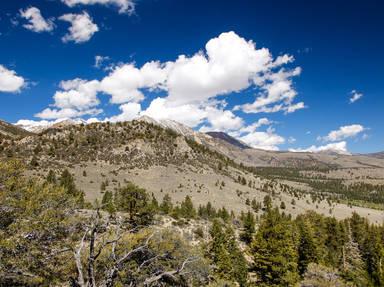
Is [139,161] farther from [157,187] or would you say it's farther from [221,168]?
[221,168]

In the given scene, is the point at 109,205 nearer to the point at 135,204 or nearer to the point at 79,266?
the point at 135,204

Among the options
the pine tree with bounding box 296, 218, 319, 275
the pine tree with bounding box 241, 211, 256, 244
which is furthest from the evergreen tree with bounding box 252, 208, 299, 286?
the pine tree with bounding box 241, 211, 256, 244

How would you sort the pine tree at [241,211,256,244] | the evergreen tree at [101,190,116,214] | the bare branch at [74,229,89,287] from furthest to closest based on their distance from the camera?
the pine tree at [241,211,256,244]
the evergreen tree at [101,190,116,214]
the bare branch at [74,229,89,287]

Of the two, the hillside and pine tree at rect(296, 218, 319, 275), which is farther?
the hillside

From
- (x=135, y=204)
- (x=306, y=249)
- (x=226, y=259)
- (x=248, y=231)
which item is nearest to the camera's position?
(x=135, y=204)

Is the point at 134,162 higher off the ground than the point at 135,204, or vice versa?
the point at 134,162

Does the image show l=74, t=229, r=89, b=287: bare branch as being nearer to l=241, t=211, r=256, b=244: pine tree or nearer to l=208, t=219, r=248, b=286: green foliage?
l=208, t=219, r=248, b=286: green foliage

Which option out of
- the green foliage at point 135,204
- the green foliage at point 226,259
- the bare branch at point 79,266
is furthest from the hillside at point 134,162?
the bare branch at point 79,266

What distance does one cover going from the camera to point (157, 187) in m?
88.6

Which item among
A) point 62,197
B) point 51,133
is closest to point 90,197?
point 51,133

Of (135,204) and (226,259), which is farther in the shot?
(226,259)

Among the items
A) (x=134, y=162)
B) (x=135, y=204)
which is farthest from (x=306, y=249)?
(x=134, y=162)

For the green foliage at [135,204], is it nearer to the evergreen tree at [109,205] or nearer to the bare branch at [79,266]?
the evergreen tree at [109,205]

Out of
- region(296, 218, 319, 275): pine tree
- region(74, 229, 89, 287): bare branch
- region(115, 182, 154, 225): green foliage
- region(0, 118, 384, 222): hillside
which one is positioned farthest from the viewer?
region(0, 118, 384, 222): hillside
